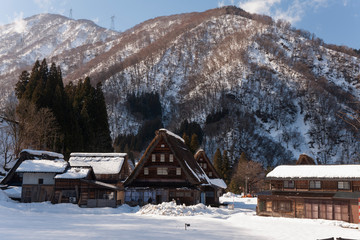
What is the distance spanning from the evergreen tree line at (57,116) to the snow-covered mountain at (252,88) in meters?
56.2

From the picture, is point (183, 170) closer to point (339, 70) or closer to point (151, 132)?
point (151, 132)

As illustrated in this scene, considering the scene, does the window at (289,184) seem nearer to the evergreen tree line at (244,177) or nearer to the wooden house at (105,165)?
the wooden house at (105,165)

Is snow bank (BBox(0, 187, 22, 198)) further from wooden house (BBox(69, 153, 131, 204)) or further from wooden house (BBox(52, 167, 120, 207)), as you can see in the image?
wooden house (BBox(69, 153, 131, 204))

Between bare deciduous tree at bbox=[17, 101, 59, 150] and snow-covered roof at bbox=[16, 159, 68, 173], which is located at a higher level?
bare deciduous tree at bbox=[17, 101, 59, 150]

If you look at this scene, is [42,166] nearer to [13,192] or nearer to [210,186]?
[13,192]

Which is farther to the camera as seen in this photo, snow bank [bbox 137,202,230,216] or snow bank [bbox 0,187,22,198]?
snow bank [bbox 0,187,22,198]

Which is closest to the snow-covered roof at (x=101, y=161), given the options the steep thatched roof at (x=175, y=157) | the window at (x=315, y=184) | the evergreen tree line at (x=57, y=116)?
the steep thatched roof at (x=175, y=157)

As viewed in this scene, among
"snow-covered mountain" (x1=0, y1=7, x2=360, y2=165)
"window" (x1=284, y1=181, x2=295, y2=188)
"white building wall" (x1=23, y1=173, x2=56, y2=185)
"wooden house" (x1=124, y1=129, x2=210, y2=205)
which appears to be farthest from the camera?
"snow-covered mountain" (x1=0, y1=7, x2=360, y2=165)

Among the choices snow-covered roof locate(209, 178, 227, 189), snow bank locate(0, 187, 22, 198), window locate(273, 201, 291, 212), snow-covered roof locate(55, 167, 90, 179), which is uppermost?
snow-covered roof locate(55, 167, 90, 179)

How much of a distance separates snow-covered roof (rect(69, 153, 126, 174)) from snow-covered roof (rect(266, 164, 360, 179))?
20.4 meters

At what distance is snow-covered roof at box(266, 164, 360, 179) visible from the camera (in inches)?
1251

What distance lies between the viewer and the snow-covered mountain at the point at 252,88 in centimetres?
11600

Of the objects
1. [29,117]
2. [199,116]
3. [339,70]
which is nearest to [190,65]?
[199,116]

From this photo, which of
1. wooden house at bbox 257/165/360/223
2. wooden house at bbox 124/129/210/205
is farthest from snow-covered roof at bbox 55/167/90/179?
wooden house at bbox 257/165/360/223
